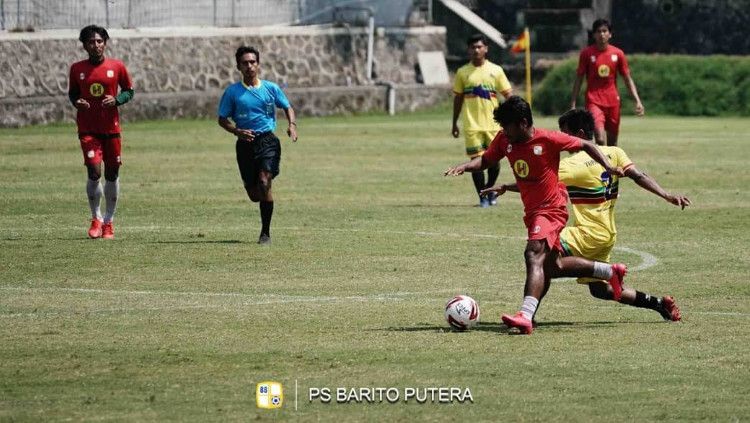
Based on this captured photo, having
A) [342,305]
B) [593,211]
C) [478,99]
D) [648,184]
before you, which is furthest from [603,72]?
[648,184]

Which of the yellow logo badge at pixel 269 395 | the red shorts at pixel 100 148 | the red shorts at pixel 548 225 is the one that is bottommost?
the yellow logo badge at pixel 269 395

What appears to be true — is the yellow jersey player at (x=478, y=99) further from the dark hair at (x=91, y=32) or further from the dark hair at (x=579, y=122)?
the dark hair at (x=579, y=122)

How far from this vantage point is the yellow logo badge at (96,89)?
1825 cm

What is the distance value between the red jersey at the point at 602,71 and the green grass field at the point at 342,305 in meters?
1.57

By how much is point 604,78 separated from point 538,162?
13.2 metres

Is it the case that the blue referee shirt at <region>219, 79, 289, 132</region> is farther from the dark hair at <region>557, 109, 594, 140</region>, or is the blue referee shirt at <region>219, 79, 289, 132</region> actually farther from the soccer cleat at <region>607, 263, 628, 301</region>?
the soccer cleat at <region>607, 263, 628, 301</region>

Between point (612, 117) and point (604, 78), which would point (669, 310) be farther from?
point (604, 78)

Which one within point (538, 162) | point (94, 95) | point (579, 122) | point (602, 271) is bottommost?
point (602, 271)

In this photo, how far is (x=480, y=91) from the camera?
22500 millimetres

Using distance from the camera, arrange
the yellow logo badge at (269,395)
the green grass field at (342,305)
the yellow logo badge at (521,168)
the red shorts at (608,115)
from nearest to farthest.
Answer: the yellow logo badge at (269,395), the green grass field at (342,305), the yellow logo badge at (521,168), the red shorts at (608,115)

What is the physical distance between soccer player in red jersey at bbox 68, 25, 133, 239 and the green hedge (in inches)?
954

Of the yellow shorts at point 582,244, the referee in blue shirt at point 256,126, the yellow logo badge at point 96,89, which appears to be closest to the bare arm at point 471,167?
the yellow shorts at point 582,244

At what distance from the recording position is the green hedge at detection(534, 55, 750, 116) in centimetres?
4106

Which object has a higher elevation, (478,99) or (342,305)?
(478,99)
